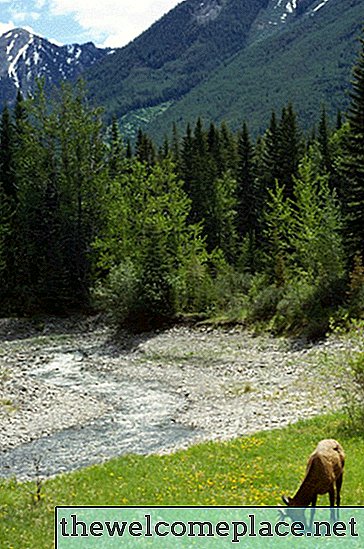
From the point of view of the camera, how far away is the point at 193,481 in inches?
580

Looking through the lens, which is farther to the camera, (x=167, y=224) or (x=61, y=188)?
(x=61, y=188)

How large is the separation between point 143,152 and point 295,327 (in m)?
46.1

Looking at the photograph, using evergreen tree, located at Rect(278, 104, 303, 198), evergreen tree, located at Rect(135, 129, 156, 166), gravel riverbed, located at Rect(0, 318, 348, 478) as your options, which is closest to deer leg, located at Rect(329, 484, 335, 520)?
gravel riverbed, located at Rect(0, 318, 348, 478)

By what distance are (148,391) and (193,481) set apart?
15.4 meters

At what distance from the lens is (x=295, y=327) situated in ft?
120

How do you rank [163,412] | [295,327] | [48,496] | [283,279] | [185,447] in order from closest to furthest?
[48,496]
[185,447]
[163,412]
[295,327]
[283,279]

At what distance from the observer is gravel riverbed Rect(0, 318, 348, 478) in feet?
71.5

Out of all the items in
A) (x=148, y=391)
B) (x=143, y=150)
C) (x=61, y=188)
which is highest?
(x=143, y=150)

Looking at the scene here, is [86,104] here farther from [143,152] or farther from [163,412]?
[163,412]

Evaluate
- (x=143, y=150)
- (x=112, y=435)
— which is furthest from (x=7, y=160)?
(x=112, y=435)

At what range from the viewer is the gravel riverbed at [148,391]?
858 inches

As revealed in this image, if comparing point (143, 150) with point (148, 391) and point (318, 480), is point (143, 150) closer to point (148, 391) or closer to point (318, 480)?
point (148, 391)

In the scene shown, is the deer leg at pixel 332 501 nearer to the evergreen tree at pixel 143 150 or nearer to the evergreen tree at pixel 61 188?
the evergreen tree at pixel 61 188

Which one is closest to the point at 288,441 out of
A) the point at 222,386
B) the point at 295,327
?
the point at 222,386
